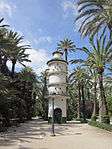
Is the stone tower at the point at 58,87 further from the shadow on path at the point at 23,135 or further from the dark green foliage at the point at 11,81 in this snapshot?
the shadow on path at the point at 23,135

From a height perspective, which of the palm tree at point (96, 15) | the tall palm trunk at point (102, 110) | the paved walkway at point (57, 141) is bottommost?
the paved walkway at point (57, 141)

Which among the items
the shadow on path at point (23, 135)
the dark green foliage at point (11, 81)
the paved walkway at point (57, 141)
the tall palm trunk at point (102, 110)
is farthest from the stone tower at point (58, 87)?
the paved walkway at point (57, 141)

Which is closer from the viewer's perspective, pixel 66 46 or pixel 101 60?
pixel 101 60

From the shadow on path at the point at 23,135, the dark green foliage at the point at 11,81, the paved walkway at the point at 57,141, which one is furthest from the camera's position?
the dark green foliage at the point at 11,81

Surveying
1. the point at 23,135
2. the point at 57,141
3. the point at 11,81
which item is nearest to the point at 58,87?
the point at 11,81

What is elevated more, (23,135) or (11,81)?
(11,81)

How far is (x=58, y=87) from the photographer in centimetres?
5141

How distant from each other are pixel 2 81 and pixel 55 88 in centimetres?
1840

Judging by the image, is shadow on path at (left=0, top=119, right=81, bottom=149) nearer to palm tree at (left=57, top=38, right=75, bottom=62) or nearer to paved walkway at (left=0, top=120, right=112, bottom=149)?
paved walkway at (left=0, top=120, right=112, bottom=149)

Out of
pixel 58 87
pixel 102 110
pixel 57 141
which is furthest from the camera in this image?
pixel 58 87

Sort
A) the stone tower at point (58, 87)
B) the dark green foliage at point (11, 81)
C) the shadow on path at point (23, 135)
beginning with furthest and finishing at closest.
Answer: the stone tower at point (58, 87) < the dark green foliage at point (11, 81) < the shadow on path at point (23, 135)

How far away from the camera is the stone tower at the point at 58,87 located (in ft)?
166

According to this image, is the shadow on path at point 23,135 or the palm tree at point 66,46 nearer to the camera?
the shadow on path at point 23,135

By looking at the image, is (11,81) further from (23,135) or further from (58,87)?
(23,135)
